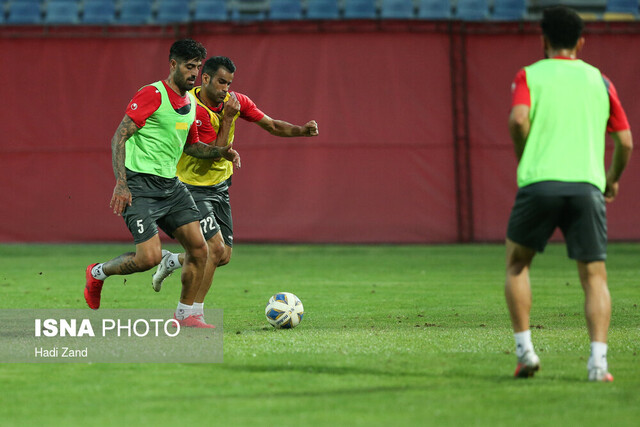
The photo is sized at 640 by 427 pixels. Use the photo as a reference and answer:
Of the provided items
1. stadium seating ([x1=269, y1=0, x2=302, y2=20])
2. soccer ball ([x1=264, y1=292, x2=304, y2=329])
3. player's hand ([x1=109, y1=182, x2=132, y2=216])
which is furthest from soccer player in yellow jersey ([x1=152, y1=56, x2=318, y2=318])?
stadium seating ([x1=269, y1=0, x2=302, y2=20])

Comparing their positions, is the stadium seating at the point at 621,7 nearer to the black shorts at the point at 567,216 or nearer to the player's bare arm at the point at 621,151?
the player's bare arm at the point at 621,151

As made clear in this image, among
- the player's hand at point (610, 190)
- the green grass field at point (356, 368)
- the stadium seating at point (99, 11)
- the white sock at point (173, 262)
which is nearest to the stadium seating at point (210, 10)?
the stadium seating at point (99, 11)

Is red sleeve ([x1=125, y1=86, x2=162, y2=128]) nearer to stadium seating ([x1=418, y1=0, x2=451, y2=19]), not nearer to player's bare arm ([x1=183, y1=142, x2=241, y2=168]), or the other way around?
player's bare arm ([x1=183, y1=142, x2=241, y2=168])

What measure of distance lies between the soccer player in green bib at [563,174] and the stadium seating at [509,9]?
1821 cm

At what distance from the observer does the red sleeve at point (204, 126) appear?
891 centimetres

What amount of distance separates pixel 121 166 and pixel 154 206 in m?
0.44

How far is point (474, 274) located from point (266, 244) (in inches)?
261

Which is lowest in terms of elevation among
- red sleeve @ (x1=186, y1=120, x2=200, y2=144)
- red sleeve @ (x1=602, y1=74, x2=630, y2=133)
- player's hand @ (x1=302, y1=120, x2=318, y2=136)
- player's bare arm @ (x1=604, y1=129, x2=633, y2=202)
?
player's hand @ (x1=302, y1=120, x2=318, y2=136)

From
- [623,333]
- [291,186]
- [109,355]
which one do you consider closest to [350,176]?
[291,186]

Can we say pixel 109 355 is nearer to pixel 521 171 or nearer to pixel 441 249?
pixel 521 171

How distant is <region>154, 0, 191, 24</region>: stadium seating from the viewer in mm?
24484

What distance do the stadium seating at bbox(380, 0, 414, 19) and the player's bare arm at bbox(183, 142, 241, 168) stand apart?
52.5 ft

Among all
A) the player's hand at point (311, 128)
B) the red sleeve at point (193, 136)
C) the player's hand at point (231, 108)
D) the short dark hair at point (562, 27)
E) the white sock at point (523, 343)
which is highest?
the short dark hair at point (562, 27)

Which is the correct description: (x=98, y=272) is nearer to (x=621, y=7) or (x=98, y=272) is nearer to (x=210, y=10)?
(x=210, y=10)
